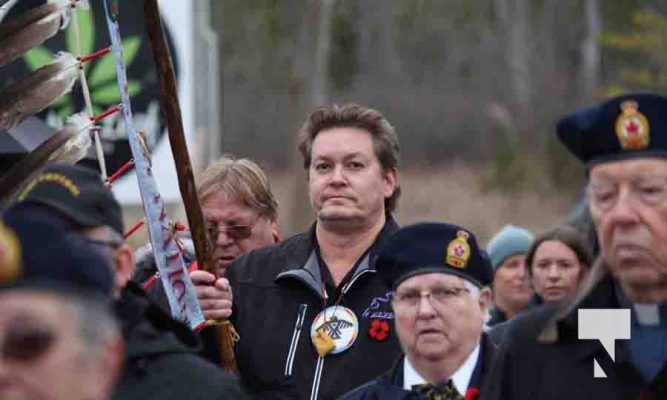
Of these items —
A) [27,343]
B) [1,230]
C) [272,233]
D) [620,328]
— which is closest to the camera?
[27,343]

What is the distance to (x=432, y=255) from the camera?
18.6ft

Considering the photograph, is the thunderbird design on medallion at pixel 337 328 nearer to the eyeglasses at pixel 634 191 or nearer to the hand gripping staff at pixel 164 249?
the hand gripping staff at pixel 164 249

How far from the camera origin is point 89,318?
317cm

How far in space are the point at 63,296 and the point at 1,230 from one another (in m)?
0.21

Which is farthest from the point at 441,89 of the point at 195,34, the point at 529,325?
the point at 529,325

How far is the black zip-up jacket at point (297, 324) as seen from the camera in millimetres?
6332

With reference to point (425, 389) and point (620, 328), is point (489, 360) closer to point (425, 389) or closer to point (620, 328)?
point (425, 389)

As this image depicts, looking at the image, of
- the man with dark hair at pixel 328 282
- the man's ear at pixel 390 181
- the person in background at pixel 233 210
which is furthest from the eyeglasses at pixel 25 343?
the person in background at pixel 233 210

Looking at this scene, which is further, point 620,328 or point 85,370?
point 620,328

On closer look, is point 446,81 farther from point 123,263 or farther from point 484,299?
point 123,263

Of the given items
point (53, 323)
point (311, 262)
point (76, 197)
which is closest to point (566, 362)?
point (76, 197)

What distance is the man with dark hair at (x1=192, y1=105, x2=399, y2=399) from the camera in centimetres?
636

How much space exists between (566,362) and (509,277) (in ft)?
18.2

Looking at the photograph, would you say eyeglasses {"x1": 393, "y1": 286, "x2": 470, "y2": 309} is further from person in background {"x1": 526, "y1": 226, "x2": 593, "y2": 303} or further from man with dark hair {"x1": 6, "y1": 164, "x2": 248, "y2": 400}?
person in background {"x1": 526, "y1": 226, "x2": 593, "y2": 303}
